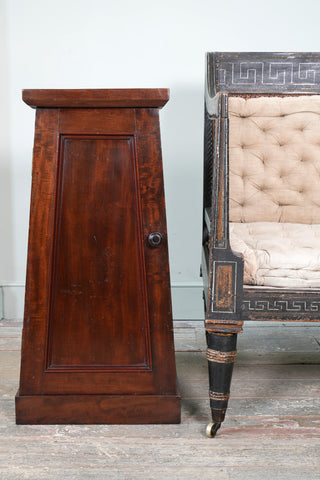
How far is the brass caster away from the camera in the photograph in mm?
1486

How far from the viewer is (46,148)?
1.50 m

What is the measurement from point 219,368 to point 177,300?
1.16 metres

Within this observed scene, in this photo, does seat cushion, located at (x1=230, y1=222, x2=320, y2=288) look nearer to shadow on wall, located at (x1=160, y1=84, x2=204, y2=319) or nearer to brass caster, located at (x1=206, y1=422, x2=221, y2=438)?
brass caster, located at (x1=206, y1=422, x2=221, y2=438)

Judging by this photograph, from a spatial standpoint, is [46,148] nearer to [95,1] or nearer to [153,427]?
[153,427]

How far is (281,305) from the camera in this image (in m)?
1.45

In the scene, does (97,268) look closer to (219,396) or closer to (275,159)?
(219,396)

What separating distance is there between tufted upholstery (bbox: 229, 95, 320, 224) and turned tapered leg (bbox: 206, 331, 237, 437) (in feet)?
2.79

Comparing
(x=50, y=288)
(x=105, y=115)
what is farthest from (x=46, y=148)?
(x=50, y=288)

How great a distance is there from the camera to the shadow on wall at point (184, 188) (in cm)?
249

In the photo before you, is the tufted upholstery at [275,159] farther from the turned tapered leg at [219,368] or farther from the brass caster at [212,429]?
the brass caster at [212,429]

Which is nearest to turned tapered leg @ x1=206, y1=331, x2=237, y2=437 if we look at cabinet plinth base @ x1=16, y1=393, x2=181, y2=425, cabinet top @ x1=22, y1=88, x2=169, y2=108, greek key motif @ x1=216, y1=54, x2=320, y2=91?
cabinet plinth base @ x1=16, y1=393, x2=181, y2=425

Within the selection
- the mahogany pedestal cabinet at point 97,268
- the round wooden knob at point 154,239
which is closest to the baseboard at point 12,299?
the mahogany pedestal cabinet at point 97,268

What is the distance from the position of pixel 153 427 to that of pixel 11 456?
0.41 m

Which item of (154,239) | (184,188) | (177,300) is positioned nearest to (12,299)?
(177,300)
